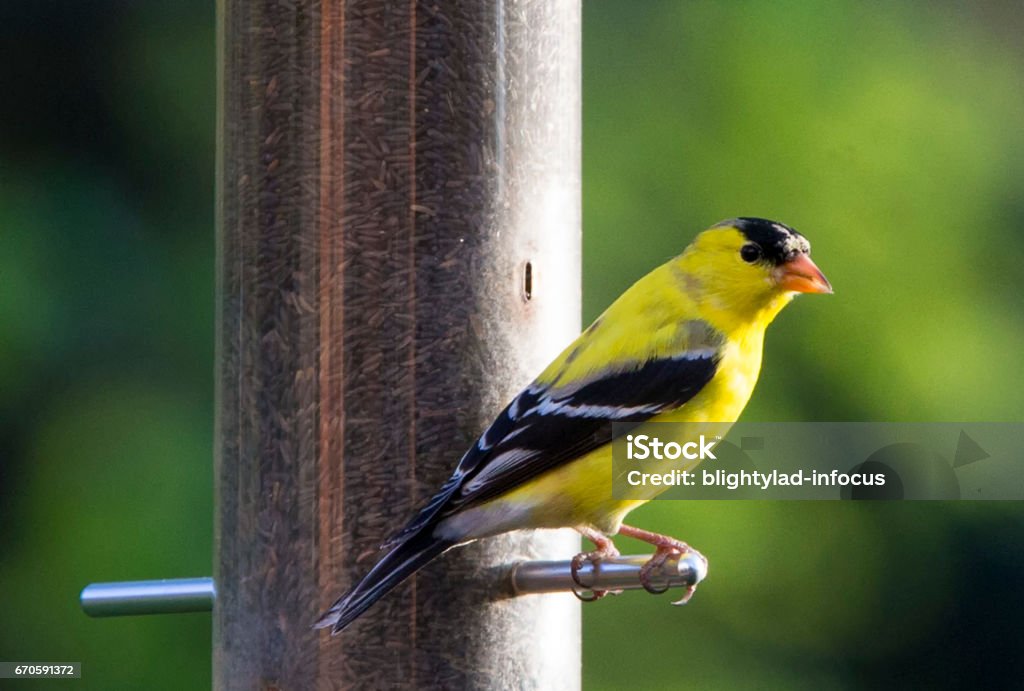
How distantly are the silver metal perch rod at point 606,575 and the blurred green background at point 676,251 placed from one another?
2.00 meters

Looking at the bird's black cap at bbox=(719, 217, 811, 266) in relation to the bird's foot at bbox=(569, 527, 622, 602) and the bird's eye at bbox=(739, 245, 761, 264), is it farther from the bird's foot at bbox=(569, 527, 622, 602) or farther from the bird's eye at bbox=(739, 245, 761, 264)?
the bird's foot at bbox=(569, 527, 622, 602)

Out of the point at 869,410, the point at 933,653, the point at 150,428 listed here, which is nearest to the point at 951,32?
the point at 869,410

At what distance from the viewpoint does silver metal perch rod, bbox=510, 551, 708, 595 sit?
2.78 metres

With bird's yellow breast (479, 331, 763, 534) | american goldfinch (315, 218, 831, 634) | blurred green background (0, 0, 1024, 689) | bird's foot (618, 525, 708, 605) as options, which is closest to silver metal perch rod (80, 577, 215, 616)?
american goldfinch (315, 218, 831, 634)

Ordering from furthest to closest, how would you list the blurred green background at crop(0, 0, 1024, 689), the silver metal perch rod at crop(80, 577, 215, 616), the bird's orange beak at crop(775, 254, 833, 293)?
the blurred green background at crop(0, 0, 1024, 689)
the bird's orange beak at crop(775, 254, 833, 293)
the silver metal perch rod at crop(80, 577, 215, 616)

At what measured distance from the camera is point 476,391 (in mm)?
3014

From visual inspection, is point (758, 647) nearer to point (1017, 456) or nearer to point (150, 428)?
point (1017, 456)

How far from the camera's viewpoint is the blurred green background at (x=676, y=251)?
5.33m

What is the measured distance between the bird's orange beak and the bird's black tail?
2.89ft

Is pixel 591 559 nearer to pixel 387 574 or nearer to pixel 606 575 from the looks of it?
pixel 606 575

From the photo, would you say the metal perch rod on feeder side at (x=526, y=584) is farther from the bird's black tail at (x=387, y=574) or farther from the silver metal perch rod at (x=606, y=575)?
the bird's black tail at (x=387, y=574)

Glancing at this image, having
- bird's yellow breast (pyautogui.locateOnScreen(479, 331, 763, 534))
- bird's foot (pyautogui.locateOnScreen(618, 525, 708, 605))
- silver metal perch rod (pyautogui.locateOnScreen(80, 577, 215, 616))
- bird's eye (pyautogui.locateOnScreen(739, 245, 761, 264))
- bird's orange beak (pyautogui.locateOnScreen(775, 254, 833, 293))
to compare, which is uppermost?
bird's eye (pyautogui.locateOnScreen(739, 245, 761, 264))

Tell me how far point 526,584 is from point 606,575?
171 millimetres

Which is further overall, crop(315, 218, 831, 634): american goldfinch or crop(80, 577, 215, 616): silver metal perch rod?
crop(80, 577, 215, 616): silver metal perch rod
